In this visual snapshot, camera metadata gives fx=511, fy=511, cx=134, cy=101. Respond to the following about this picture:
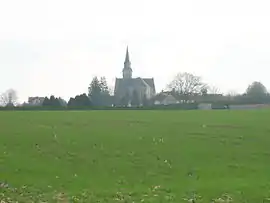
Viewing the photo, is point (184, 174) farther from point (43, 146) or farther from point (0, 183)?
point (43, 146)

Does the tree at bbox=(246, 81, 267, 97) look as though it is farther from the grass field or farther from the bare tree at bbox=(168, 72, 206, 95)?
the grass field

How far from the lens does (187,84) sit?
5960 inches

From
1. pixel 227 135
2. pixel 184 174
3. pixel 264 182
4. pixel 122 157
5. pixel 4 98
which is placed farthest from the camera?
pixel 4 98

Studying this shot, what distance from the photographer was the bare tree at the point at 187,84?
150 m

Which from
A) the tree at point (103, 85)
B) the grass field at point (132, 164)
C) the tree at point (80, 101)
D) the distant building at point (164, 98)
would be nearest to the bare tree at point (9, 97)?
the tree at point (103, 85)

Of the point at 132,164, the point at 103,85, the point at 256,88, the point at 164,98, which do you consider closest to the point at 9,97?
the point at 103,85

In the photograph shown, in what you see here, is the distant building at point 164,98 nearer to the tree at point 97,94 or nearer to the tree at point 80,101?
the tree at point 97,94

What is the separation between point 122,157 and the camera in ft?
90.2

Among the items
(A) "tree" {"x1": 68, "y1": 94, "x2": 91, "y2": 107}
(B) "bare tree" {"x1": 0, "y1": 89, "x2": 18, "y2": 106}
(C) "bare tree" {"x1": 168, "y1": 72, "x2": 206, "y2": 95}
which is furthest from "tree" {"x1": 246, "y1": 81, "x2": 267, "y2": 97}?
(B) "bare tree" {"x1": 0, "y1": 89, "x2": 18, "y2": 106}

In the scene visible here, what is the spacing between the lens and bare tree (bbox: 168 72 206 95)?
150125mm

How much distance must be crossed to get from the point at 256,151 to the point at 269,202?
43.2 ft

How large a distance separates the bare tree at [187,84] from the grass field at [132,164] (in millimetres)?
108810

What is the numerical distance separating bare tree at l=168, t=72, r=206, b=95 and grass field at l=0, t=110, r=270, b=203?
357ft

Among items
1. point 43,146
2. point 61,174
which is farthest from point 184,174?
point 43,146
